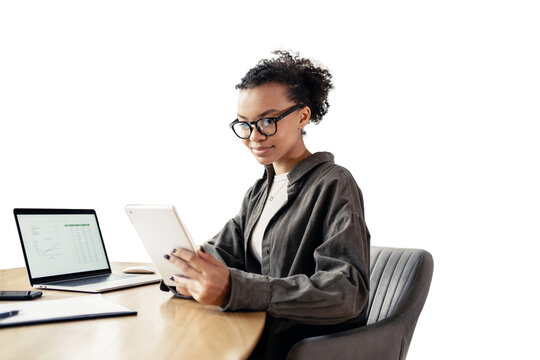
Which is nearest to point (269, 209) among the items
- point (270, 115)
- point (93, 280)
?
point (270, 115)

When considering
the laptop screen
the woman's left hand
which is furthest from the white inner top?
the laptop screen

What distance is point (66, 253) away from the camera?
1.62 meters

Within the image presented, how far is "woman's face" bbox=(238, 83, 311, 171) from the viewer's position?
1.39 m

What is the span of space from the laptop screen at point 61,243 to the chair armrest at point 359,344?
910 millimetres

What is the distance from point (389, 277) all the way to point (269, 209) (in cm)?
48

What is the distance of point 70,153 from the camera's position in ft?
10.6

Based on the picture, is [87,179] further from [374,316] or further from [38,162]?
[374,316]

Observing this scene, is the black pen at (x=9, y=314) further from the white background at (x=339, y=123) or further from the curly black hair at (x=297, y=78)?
the white background at (x=339, y=123)

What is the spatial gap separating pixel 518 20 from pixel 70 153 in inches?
116


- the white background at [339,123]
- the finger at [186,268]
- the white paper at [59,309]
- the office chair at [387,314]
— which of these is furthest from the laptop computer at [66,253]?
the white background at [339,123]

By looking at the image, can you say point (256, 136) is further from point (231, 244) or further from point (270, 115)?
point (231, 244)

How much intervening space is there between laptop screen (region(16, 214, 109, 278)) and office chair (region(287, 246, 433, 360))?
0.91 m

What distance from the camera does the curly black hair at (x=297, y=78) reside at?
4.70ft

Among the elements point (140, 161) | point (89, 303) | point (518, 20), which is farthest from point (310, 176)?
point (140, 161)
